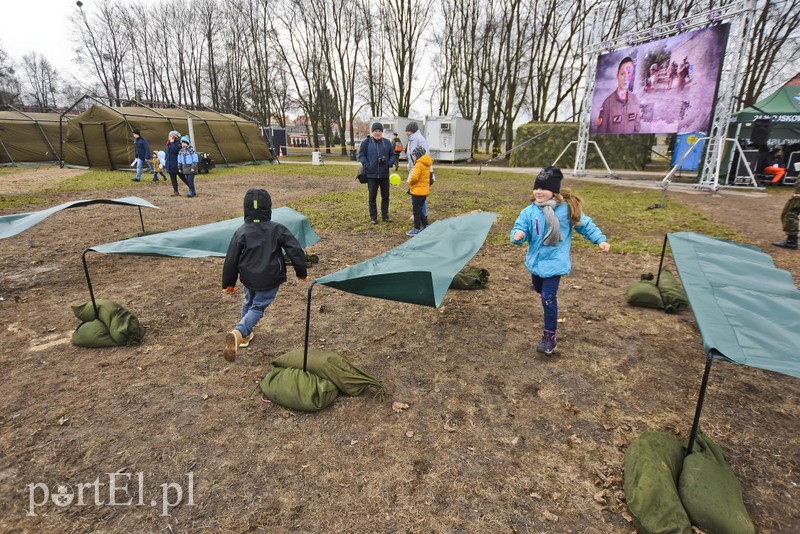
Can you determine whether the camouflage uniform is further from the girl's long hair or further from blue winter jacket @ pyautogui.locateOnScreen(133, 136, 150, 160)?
blue winter jacket @ pyautogui.locateOnScreen(133, 136, 150, 160)

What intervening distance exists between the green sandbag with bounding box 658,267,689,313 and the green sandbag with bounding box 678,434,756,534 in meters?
3.07

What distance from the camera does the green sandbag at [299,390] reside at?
3.30 m

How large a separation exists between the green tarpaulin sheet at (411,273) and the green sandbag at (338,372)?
760 millimetres

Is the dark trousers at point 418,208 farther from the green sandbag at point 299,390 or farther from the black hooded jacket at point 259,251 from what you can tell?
the green sandbag at point 299,390

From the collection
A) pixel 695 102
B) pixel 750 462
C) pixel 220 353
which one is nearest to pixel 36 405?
pixel 220 353

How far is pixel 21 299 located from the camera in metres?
5.50

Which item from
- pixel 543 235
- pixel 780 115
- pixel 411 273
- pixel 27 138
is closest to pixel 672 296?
pixel 543 235

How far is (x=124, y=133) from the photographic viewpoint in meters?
Answer: 20.1

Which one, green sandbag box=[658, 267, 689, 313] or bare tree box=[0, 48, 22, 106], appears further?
bare tree box=[0, 48, 22, 106]

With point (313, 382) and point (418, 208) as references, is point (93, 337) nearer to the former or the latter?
point (313, 382)

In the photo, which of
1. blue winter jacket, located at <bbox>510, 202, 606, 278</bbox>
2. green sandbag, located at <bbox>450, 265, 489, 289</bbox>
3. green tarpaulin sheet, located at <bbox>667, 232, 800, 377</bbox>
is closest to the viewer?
green tarpaulin sheet, located at <bbox>667, 232, 800, 377</bbox>

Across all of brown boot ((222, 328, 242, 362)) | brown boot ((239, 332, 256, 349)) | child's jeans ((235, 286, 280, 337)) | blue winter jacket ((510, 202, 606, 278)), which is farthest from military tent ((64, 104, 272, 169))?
blue winter jacket ((510, 202, 606, 278))

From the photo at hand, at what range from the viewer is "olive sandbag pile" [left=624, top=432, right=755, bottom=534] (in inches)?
87.4

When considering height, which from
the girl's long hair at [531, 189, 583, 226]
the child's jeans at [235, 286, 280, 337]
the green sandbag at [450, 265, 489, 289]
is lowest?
the green sandbag at [450, 265, 489, 289]
